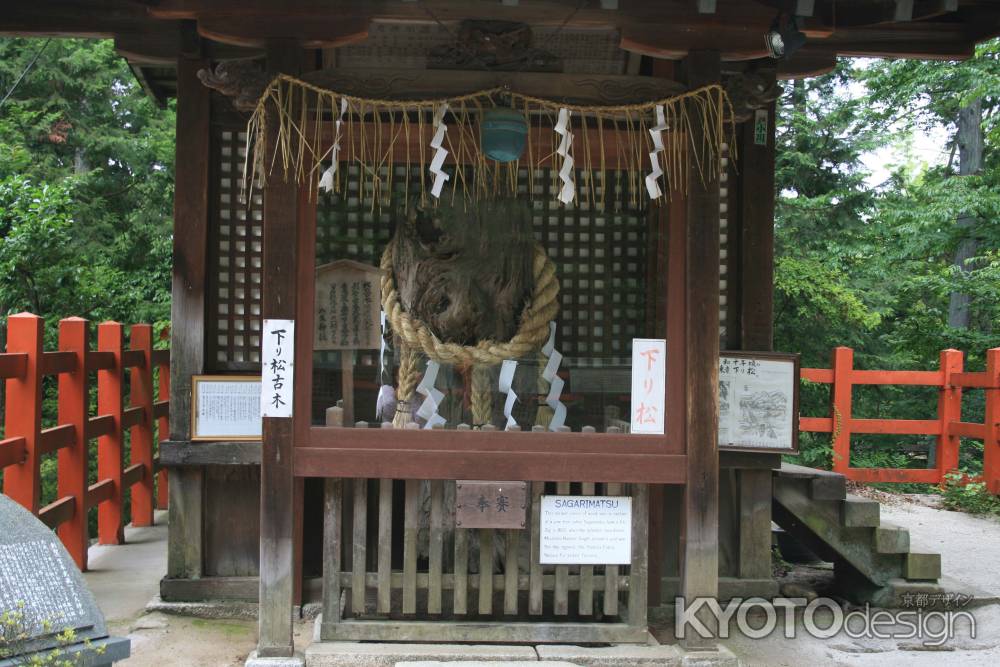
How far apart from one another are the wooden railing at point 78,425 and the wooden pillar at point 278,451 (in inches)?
71.4

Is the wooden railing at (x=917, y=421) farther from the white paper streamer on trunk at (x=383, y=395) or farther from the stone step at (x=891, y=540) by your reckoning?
the white paper streamer on trunk at (x=383, y=395)

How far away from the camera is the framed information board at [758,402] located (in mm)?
5480

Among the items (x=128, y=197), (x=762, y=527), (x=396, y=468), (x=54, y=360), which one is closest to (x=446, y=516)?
(x=396, y=468)

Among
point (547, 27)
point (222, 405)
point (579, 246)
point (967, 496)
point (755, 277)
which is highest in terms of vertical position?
point (547, 27)

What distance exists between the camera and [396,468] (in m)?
4.54

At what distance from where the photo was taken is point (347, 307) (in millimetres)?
4793

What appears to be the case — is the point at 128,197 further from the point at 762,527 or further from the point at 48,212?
the point at 762,527

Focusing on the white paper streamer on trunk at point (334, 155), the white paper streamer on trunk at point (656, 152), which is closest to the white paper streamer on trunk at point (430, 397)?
the white paper streamer on trunk at point (334, 155)

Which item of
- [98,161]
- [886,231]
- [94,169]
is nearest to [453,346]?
[886,231]

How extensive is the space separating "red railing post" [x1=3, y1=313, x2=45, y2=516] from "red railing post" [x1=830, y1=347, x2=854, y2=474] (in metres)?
8.22

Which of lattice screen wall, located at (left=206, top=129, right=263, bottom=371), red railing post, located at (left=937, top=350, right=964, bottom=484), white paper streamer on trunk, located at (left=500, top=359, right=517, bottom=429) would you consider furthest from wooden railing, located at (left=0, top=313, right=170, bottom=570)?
red railing post, located at (left=937, top=350, right=964, bottom=484)

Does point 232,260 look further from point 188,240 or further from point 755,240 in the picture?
point 755,240

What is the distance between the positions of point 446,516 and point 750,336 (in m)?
2.24

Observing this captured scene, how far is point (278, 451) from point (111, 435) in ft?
10.8
